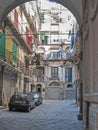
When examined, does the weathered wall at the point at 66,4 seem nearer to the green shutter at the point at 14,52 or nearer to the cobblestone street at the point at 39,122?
the cobblestone street at the point at 39,122

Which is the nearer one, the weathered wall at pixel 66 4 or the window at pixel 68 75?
the weathered wall at pixel 66 4

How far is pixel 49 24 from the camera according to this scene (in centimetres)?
7419

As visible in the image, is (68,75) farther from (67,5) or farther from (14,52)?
(67,5)

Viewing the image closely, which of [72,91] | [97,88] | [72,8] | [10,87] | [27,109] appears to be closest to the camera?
[97,88]

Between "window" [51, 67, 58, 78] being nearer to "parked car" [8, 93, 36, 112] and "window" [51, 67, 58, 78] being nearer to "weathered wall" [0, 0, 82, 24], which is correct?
"parked car" [8, 93, 36, 112]

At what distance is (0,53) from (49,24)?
155 feet

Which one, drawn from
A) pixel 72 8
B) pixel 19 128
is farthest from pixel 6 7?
pixel 19 128

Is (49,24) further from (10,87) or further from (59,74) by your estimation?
(10,87)

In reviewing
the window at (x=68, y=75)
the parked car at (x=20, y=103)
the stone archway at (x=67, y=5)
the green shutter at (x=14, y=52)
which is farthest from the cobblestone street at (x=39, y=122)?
the window at (x=68, y=75)

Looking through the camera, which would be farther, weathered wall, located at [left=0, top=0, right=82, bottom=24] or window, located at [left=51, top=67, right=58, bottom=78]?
window, located at [left=51, top=67, right=58, bottom=78]

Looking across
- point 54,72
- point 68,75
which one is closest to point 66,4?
point 68,75

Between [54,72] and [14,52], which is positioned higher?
[54,72]

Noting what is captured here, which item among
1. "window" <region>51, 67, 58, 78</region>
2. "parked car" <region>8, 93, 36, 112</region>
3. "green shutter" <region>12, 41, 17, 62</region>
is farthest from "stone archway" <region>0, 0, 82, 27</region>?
"window" <region>51, 67, 58, 78</region>

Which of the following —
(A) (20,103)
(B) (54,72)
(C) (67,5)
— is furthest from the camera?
(B) (54,72)
